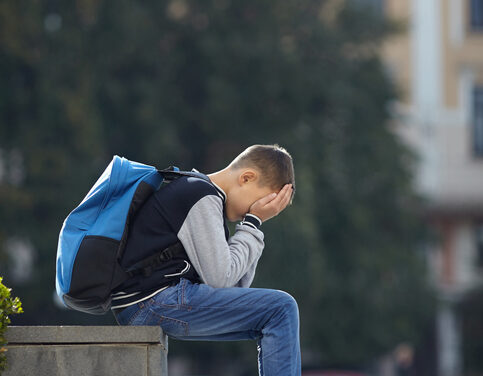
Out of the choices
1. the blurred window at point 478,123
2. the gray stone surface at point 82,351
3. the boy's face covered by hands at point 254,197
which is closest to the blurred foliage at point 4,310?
the gray stone surface at point 82,351

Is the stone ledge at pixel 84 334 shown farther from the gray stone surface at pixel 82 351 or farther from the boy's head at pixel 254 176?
the boy's head at pixel 254 176

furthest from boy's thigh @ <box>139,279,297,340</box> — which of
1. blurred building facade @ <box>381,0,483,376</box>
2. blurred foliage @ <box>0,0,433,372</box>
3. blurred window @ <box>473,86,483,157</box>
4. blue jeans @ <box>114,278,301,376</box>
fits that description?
blurred window @ <box>473,86,483,157</box>

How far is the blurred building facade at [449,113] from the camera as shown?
1244 inches

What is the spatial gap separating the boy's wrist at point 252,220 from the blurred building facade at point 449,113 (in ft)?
87.3

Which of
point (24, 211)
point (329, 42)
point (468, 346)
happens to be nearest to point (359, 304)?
point (329, 42)

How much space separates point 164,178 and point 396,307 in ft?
56.5

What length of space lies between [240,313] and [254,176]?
26.2 inches

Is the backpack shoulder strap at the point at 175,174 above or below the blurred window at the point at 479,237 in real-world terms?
above

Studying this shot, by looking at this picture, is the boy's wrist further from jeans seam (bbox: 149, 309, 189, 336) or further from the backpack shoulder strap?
jeans seam (bbox: 149, 309, 189, 336)

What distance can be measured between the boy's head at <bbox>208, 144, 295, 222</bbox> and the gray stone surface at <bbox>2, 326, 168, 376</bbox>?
29.2 inches

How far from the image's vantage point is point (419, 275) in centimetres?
2223

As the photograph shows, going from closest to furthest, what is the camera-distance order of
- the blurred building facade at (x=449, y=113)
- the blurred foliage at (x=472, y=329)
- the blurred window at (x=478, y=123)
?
the blurred foliage at (x=472, y=329), the blurred building facade at (x=449, y=113), the blurred window at (x=478, y=123)

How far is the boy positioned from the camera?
485 centimetres

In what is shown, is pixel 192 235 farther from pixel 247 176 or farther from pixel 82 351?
pixel 82 351
